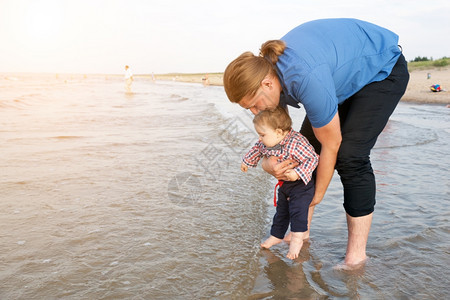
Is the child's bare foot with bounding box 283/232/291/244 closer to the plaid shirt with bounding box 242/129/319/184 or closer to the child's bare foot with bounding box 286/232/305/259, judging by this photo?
the child's bare foot with bounding box 286/232/305/259

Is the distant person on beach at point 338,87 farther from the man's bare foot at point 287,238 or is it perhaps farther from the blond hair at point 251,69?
the man's bare foot at point 287,238

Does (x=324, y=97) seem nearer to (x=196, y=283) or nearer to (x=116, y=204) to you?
(x=196, y=283)

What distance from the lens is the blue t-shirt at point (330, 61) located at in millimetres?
1814

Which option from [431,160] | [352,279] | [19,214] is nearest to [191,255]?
[352,279]

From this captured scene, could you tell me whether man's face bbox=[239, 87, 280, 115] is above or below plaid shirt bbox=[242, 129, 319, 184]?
above

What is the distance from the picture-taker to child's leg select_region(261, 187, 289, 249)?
8.30ft

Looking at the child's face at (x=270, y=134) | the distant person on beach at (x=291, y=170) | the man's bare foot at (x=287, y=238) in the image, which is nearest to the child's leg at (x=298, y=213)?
the distant person on beach at (x=291, y=170)

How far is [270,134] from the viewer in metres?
2.40

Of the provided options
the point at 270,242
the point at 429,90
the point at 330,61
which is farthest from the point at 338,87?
the point at 429,90

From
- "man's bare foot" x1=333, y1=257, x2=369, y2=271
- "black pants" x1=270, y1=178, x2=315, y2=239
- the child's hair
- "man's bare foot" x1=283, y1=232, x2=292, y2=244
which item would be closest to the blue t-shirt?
the child's hair

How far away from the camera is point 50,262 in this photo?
2.14m

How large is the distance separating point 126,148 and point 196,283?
361cm

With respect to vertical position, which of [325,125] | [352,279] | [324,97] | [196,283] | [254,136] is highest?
[324,97]

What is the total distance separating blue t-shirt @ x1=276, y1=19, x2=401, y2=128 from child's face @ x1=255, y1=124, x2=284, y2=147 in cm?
24
